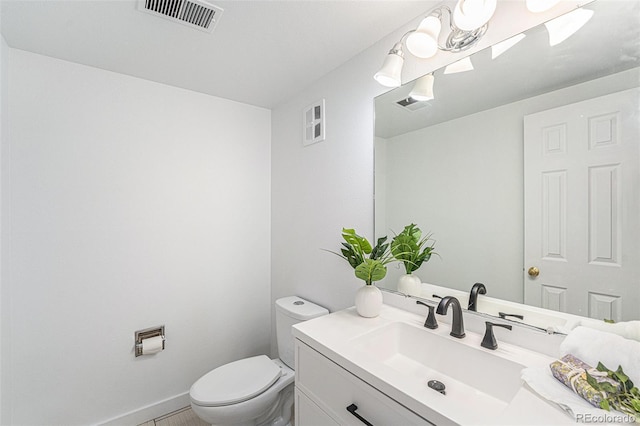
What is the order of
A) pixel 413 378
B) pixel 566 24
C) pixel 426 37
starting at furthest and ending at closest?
pixel 426 37
pixel 566 24
pixel 413 378

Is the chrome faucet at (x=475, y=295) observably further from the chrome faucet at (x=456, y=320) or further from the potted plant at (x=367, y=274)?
the potted plant at (x=367, y=274)

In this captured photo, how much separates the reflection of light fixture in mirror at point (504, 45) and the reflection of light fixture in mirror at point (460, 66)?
0.29ft

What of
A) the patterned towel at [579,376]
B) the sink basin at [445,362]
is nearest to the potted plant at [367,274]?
the sink basin at [445,362]

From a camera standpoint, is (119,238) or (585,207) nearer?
(585,207)

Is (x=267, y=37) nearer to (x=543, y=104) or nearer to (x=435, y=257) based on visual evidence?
(x=543, y=104)

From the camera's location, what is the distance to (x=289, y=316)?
1801 millimetres

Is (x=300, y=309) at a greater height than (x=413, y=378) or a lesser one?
lesser

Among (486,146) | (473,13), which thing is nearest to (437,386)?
(486,146)

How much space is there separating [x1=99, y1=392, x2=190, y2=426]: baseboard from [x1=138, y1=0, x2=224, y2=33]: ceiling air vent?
2332mm

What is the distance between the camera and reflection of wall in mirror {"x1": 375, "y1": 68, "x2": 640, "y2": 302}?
3.33 ft

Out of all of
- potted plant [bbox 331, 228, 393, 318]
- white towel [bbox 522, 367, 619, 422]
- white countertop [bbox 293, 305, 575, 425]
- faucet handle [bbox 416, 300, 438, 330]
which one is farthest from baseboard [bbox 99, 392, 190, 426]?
white towel [bbox 522, 367, 619, 422]

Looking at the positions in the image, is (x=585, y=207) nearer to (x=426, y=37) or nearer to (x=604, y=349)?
(x=604, y=349)

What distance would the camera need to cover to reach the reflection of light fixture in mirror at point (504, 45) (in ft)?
3.31

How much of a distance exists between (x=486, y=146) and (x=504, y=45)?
14.6 inches
